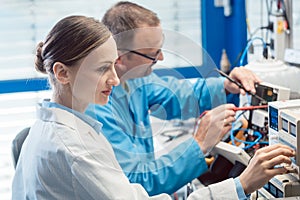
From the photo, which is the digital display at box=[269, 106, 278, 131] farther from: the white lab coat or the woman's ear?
the woman's ear

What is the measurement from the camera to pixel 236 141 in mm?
2082

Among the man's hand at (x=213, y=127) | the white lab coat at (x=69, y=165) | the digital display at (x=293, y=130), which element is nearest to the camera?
the white lab coat at (x=69, y=165)

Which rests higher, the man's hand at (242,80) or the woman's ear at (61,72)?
the woman's ear at (61,72)

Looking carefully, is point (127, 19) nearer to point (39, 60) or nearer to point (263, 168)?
point (39, 60)

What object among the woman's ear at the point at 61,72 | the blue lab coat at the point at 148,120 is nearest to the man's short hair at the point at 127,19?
the blue lab coat at the point at 148,120

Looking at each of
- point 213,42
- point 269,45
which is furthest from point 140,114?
point 213,42

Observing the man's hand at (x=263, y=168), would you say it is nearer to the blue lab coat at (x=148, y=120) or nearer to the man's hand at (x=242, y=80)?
the blue lab coat at (x=148, y=120)

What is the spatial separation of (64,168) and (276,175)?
0.60 meters

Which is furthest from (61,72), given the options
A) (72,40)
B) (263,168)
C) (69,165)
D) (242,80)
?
(242,80)

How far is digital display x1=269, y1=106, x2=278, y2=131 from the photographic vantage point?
5.12 feet

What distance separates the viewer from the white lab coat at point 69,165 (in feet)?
4.34

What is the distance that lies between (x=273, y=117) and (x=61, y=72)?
25.0 inches

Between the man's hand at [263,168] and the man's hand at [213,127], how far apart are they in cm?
34

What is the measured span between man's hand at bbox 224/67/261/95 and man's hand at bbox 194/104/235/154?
0.20 metres
